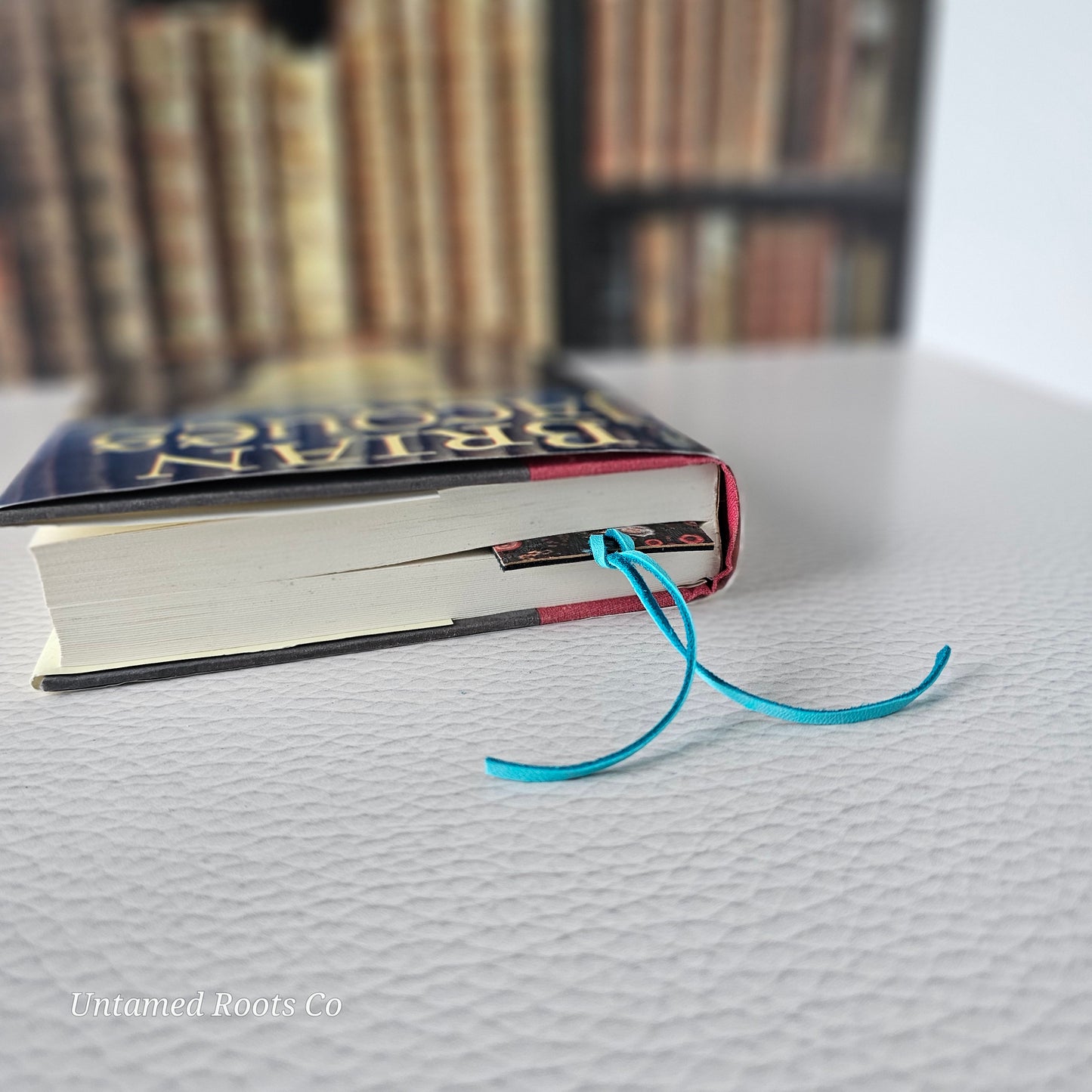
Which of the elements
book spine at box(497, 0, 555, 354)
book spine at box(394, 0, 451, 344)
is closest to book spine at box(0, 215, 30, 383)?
book spine at box(394, 0, 451, 344)

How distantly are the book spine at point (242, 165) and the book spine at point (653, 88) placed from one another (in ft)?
1.59

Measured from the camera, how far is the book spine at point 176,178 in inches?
46.2

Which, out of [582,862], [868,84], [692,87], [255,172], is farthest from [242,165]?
[582,862]

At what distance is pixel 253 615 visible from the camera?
358mm

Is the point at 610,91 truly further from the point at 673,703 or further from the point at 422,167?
the point at 673,703

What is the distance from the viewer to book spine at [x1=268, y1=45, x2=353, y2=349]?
48.4 inches

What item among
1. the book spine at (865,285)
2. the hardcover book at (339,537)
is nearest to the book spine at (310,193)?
the book spine at (865,285)

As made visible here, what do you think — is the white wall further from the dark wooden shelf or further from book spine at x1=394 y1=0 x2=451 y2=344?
book spine at x1=394 y1=0 x2=451 y2=344

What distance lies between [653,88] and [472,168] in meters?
0.26

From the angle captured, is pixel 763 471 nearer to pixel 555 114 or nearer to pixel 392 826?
pixel 392 826

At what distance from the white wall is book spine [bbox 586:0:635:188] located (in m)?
0.41

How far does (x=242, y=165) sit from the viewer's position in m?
1.23

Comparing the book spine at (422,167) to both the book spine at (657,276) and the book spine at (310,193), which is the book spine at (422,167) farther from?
the book spine at (657,276)

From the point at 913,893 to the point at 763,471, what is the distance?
42 centimetres
